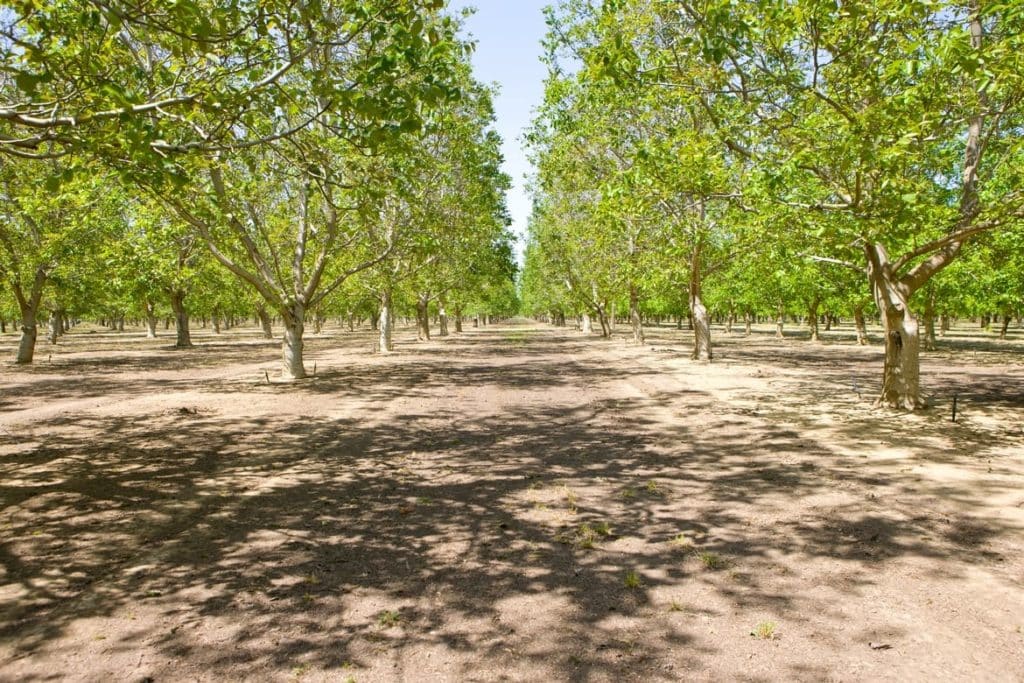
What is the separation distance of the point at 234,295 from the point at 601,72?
5300cm

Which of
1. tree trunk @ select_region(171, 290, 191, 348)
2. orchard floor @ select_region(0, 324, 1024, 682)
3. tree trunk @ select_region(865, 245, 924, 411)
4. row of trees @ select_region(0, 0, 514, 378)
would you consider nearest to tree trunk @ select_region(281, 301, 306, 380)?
row of trees @ select_region(0, 0, 514, 378)

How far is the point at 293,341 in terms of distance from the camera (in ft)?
74.9

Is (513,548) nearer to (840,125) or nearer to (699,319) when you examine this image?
(840,125)

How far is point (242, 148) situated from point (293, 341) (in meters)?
15.7

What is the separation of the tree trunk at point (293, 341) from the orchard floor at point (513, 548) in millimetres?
7543

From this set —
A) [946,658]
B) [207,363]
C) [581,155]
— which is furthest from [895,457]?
[207,363]

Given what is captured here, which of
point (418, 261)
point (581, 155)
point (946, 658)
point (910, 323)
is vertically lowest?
point (946, 658)

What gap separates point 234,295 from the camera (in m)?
56.1

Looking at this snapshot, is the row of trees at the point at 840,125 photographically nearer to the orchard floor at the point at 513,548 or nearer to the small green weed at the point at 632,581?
the orchard floor at the point at 513,548

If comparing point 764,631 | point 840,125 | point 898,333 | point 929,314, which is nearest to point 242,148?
point 764,631

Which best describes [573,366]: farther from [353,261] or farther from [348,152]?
[348,152]

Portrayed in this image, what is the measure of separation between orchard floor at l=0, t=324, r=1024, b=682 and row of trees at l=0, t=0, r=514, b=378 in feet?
14.8

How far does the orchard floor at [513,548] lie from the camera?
14.9 ft

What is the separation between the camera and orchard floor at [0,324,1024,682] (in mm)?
4527
